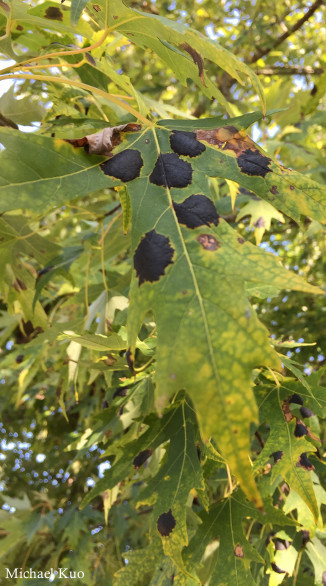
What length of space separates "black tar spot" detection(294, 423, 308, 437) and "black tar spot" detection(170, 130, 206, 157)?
56 centimetres

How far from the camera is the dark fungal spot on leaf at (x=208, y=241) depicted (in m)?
0.65

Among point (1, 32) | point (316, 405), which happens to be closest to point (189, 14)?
point (1, 32)

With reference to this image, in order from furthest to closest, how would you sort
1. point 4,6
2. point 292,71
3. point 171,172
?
point 292,71, point 4,6, point 171,172

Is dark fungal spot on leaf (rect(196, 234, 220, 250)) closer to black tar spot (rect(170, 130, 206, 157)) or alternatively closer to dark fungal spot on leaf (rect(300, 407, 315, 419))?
black tar spot (rect(170, 130, 206, 157))

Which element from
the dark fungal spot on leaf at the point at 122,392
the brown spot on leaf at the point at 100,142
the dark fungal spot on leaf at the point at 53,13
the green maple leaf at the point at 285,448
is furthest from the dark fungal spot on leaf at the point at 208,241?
the dark fungal spot on leaf at the point at 53,13

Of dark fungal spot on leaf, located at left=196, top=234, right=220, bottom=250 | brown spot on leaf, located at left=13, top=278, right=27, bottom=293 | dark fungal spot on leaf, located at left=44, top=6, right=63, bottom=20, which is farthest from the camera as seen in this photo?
brown spot on leaf, located at left=13, top=278, right=27, bottom=293

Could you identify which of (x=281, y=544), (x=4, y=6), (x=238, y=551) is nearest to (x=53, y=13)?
(x=4, y=6)

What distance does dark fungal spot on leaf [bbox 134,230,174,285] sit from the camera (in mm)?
640

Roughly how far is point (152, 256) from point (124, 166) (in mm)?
186

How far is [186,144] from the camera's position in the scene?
0.80m

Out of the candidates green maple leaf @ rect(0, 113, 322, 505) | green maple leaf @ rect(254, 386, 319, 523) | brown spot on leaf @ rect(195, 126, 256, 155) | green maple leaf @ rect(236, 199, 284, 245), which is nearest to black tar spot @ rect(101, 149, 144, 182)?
green maple leaf @ rect(0, 113, 322, 505)

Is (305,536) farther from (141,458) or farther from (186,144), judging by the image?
(186,144)

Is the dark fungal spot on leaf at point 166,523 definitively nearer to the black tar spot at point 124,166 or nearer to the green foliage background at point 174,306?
the green foliage background at point 174,306

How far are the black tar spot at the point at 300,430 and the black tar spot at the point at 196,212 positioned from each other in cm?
51
